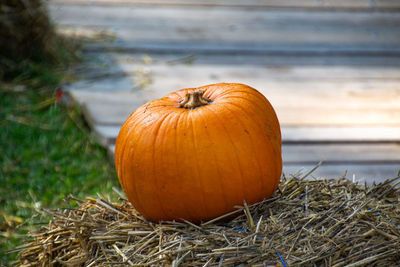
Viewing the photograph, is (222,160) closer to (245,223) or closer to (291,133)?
(245,223)

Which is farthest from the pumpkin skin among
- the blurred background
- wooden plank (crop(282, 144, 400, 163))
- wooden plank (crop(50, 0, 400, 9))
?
wooden plank (crop(50, 0, 400, 9))

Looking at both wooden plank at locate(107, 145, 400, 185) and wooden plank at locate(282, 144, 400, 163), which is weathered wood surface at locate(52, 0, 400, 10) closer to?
wooden plank at locate(282, 144, 400, 163)

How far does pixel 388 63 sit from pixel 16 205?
3.59 m

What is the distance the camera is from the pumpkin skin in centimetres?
177

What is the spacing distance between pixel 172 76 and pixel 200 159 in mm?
2614

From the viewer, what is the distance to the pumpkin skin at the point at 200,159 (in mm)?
1771

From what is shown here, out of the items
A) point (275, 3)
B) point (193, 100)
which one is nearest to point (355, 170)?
point (193, 100)

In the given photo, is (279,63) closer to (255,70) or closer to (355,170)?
(255,70)

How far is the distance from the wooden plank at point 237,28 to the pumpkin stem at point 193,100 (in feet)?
9.88

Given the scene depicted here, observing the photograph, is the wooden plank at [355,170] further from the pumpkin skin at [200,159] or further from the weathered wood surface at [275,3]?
the weathered wood surface at [275,3]

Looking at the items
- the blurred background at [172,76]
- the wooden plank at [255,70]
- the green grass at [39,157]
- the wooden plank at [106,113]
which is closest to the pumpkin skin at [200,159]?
the blurred background at [172,76]

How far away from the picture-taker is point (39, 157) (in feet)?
11.0

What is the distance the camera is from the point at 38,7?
13.9ft

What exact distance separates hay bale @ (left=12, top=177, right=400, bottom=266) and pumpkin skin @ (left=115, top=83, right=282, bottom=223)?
0.07 meters
